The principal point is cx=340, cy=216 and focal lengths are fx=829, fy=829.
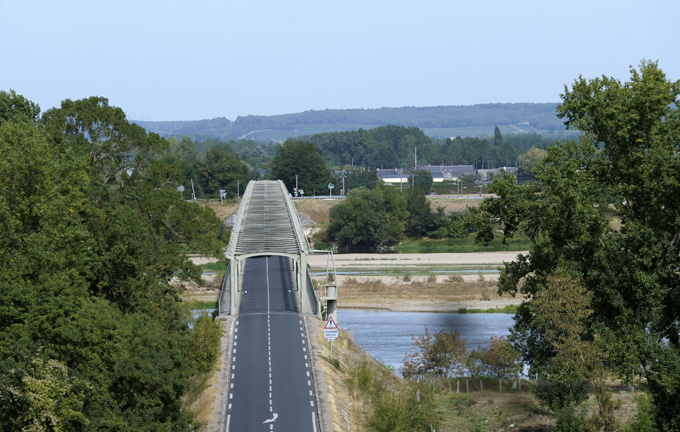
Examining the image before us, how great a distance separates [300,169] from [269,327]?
104946 millimetres

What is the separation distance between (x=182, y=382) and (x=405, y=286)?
202 ft

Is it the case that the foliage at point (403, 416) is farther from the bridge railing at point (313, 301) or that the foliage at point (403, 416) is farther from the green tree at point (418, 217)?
the green tree at point (418, 217)

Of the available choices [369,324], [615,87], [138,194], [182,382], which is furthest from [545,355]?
[369,324]

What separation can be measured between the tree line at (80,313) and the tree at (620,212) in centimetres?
1579

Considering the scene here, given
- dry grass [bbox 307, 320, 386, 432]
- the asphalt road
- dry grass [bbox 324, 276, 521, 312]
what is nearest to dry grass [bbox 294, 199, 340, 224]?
dry grass [bbox 324, 276, 521, 312]

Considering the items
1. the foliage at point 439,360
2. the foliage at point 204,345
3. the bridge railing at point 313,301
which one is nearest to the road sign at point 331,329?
the foliage at point 204,345

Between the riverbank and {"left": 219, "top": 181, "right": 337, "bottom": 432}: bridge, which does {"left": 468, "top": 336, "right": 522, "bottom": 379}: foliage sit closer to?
{"left": 219, "top": 181, "right": 337, "bottom": 432}: bridge

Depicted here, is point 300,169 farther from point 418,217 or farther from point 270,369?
point 270,369

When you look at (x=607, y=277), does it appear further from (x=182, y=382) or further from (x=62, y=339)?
(x=62, y=339)

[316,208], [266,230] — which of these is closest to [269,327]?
[266,230]

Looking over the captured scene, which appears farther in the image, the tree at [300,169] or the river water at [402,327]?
the tree at [300,169]

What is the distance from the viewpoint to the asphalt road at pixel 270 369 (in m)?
34.6

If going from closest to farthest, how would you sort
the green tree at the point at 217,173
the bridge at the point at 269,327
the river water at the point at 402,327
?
the bridge at the point at 269,327 < the river water at the point at 402,327 < the green tree at the point at 217,173

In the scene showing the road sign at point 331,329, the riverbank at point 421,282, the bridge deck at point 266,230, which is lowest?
the riverbank at point 421,282
